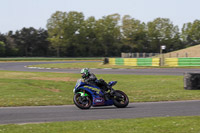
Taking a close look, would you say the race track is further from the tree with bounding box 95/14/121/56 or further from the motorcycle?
the tree with bounding box 95/14/121/56

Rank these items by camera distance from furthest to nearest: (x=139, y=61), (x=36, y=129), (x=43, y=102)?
(x=139, y=61) → (x=43, y=102) → (x=36, y=129)

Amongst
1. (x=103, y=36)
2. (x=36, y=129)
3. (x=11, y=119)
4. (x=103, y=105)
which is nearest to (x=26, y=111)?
(x=11, y=119)

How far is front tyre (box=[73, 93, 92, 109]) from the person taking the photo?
11469 mm

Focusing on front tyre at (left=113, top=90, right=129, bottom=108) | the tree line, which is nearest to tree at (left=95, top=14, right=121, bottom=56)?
the tree line

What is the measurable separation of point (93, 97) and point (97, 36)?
8301cm

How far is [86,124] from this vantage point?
8266 millimetres

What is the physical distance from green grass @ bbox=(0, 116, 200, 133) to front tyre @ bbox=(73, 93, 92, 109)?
106 inches

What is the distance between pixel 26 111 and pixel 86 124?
343cm

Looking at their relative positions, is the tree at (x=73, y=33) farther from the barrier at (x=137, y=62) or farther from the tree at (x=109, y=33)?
the barrier at (x=137, y=62)

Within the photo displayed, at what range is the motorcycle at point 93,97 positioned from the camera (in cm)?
1151

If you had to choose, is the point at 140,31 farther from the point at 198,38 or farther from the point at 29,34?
the point at 29,34

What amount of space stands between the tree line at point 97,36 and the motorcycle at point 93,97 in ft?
246

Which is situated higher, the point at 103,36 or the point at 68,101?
the point at 103,36

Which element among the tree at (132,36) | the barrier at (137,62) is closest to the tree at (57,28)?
the tree at (132,36)
